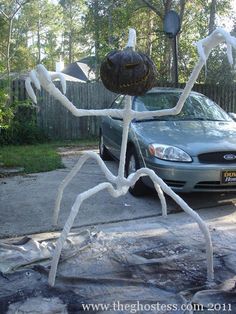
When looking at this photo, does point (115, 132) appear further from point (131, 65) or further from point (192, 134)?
point (131, 65)

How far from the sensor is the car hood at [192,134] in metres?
5.84

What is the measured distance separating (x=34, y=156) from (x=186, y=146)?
4.83m

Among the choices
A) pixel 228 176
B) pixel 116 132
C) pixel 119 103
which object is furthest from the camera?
pixel 119 103

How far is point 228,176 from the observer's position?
223 inches

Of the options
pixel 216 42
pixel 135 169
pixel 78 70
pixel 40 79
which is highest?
pixel 78 70

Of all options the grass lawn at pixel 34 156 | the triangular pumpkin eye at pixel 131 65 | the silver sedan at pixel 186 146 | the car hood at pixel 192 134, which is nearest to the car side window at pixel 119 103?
the silver sedan at pixel 186 146

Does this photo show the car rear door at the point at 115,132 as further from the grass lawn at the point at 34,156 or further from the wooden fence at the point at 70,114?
the wooden fence at the point at 70,114

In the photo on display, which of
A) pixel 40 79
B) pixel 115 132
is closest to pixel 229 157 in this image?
pixel 115 132

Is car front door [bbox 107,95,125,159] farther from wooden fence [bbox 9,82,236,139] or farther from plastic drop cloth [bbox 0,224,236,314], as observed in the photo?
wooden fence [bbox 9,82,236,139]

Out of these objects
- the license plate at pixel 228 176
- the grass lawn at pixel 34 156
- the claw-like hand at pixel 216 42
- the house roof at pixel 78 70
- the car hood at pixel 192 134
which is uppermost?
the house roof at pixel 78 70

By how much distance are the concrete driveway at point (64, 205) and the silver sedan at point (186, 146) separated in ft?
1.29

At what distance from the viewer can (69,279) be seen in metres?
3.49

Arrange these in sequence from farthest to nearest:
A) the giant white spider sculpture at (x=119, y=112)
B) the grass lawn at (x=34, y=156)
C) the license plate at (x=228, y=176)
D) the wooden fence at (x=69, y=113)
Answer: the wooden fence at (x=69, y=113) → the grass lawn at (x=34, y=156) → the license plate at (x=228, y=176) → the giant white spider sculpture at (x=119, y=112)

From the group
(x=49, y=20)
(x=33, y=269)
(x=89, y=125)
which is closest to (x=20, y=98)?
(x=89, y=125)
